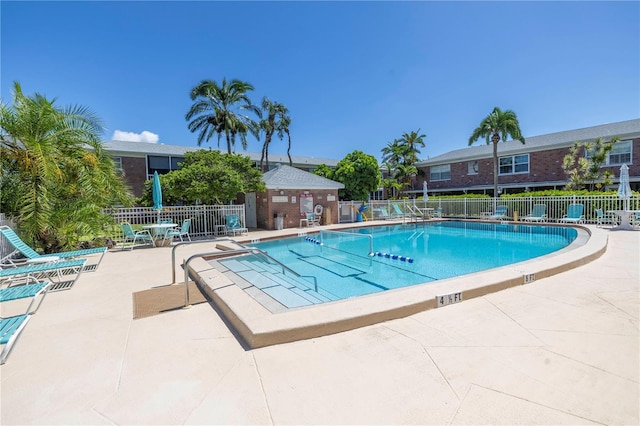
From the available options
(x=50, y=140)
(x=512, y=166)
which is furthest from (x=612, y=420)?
(x=512, y=166)

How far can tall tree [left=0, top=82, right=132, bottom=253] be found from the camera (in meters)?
7.78

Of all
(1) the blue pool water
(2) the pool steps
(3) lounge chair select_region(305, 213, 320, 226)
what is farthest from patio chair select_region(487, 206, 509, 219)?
(2) the pool steps

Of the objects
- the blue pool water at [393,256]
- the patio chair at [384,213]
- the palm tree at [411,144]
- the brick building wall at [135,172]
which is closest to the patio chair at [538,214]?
the blue pool water at [393,256]

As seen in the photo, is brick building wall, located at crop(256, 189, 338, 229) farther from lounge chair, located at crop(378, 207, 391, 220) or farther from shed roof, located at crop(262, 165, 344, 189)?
lounge chair, located at crop(378, 207, 391, 220)

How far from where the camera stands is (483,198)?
860 inches

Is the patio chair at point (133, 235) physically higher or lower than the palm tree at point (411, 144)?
lower

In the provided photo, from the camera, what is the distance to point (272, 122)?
3175cm

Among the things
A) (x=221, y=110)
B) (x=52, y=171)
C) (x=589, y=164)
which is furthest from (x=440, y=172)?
(x=52, y=171)

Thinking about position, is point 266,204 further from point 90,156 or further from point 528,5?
point 528,5

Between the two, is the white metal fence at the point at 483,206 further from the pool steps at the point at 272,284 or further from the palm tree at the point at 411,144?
the pool steps at the point at 272,284

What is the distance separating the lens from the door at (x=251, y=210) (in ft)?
63.6

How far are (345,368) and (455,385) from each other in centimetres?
97

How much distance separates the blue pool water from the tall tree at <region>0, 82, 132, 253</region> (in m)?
5.21

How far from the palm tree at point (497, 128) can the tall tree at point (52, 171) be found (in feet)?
91.7
